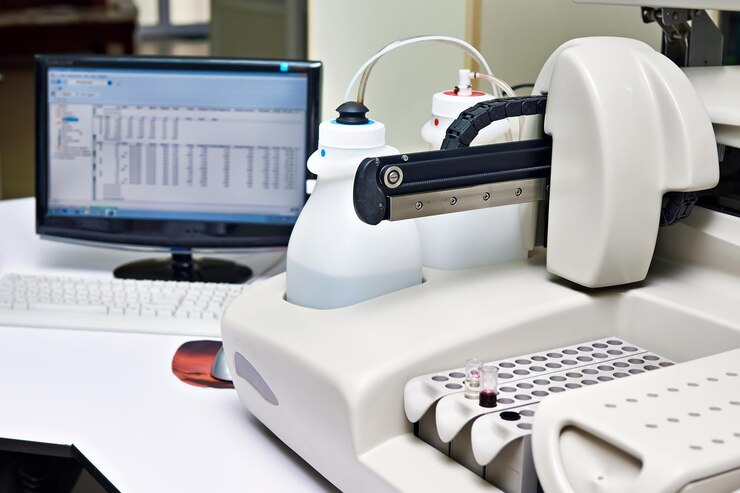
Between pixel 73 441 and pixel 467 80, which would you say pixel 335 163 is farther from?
pixel 73 441

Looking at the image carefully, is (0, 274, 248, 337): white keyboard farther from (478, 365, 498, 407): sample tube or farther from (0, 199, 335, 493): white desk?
(478, 365, 498, 407): sample tube

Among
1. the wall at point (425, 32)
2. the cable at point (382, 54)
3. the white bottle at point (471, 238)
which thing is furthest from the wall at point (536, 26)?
the white bottle at point (471, 238)

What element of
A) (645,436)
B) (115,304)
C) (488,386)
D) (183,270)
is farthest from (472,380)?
(183,270)

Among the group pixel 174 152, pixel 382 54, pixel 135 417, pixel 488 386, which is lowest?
pixel 135 417

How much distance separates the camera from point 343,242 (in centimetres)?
85

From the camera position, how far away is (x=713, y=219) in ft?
2.87

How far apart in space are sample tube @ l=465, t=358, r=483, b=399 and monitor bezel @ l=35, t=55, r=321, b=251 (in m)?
0.64

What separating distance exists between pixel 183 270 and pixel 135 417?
464 millimetres

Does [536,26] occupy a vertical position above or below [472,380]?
above

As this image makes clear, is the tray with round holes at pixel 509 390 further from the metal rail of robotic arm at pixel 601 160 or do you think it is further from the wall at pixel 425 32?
the wall at pixel 425 32

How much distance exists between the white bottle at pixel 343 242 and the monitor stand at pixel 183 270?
19.6 inches

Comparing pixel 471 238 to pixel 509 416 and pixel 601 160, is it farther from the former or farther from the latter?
pixel 509 416

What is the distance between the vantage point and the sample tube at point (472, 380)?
2.37 ft

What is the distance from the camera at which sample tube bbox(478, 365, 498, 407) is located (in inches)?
27.9
